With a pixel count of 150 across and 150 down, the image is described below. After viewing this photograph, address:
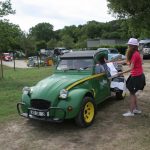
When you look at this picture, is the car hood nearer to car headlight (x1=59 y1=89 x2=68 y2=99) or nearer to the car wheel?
car headlight (x1=59 y1=89 x2=68 y2=99)

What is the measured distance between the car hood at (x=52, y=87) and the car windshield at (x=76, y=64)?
0.65 m

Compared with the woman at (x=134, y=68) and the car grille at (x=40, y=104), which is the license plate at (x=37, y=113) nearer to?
the car grille at (x=40, y=104)

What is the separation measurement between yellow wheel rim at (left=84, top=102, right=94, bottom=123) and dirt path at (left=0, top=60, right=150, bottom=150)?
0.19m

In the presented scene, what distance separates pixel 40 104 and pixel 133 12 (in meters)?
A: 21.9

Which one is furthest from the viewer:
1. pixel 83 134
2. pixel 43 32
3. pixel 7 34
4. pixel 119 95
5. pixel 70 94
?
pixel 43 32

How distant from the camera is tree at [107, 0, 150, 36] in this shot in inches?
1028

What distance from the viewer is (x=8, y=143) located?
24.8ft

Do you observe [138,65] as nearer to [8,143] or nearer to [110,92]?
[110,92]

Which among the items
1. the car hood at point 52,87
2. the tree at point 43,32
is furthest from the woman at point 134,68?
the tree at point 43,32

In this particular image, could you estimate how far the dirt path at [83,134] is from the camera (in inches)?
282

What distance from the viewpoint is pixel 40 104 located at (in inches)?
323

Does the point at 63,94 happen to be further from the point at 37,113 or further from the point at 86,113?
the point at 86,113

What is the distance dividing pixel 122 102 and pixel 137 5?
52.8 ft

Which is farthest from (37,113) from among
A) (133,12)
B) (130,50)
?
(133,12)
